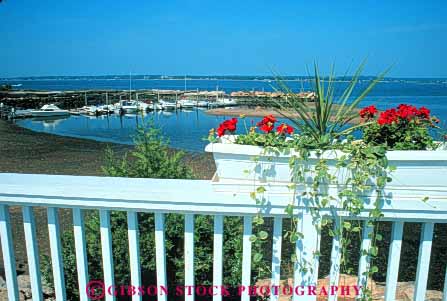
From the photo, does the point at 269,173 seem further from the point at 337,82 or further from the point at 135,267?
the point at 135,267

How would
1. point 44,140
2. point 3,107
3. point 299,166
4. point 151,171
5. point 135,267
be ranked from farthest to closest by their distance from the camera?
point 3,107, point 44,140, point 151,171, point 135,267, point 299,166

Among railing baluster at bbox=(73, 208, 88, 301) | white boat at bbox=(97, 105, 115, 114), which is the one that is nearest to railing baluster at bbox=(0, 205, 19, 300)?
railing baluster at bbox=(73, 208, 88, 301)

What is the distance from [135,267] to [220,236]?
1.21ft

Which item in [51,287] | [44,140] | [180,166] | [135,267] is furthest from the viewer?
[44,140]

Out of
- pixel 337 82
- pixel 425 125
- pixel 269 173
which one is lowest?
pixel 269 173

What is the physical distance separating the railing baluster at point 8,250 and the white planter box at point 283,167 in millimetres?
871

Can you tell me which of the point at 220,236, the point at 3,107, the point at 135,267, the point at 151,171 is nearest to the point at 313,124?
the point at 220,236

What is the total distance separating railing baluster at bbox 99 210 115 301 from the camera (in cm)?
140

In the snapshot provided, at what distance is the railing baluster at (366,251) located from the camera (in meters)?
1.30

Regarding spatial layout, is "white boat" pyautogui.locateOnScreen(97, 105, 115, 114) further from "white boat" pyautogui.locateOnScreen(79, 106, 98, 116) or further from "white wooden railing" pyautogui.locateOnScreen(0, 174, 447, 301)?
"white wooden railing" pyautogui.locateOnScreen(0, 174, 447, 301)

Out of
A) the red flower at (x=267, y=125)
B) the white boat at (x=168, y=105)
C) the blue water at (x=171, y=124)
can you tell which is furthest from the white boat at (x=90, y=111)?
the red flower at (x=267, y=125)

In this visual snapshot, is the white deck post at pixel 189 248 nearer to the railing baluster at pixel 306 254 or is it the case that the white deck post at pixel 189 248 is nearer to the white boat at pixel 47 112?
the railing baluster at pixel 306 254

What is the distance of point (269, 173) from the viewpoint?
4.07ft

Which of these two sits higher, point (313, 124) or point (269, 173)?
point (313, 124)
